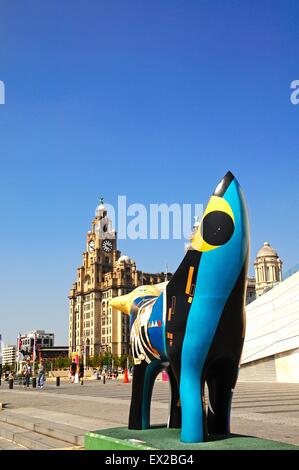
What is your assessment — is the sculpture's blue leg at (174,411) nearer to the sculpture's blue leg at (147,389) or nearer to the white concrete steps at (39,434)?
the sculpture's blue leg at (147,389)

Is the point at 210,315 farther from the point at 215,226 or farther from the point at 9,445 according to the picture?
the point at 9,445

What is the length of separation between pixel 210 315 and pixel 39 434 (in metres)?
5.92

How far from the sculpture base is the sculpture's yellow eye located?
2475 millimetres

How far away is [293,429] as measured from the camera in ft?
34.0

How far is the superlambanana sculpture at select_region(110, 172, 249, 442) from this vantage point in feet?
20.9

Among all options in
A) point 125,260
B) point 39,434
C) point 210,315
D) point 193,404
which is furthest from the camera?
point 125,260

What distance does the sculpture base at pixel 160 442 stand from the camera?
20.0 feet

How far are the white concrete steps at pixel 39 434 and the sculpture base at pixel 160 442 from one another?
6.00 feet

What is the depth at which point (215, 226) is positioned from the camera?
6.53 meters

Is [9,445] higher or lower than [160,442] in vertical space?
lower

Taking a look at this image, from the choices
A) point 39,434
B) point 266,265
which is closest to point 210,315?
point 39,434
